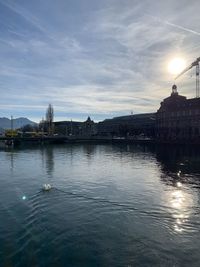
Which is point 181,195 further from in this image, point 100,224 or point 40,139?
point 40,139

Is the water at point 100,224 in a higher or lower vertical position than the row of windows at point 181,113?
lower

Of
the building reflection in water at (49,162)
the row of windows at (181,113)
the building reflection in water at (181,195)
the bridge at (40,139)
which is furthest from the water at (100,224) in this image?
the row of windows at (181,113)

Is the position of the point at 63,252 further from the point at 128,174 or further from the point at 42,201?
the point at 128,174

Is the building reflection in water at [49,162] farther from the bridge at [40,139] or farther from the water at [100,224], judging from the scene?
the bridge at [40,139]

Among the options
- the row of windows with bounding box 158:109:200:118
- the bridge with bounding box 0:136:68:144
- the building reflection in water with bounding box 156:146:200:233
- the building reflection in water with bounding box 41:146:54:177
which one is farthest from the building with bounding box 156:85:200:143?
the building reflection in water with bounding box 156:146:200:233

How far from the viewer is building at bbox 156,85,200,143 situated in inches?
6737

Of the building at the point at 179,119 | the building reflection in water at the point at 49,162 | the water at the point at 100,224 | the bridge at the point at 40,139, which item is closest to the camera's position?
the water at the point at 100,224

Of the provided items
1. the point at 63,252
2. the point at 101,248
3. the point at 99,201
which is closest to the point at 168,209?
the point at 99,201

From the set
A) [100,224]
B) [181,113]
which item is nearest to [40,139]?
[181,113]

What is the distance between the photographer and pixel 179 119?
184 metres

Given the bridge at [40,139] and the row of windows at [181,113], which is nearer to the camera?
the bridge at [40,139]

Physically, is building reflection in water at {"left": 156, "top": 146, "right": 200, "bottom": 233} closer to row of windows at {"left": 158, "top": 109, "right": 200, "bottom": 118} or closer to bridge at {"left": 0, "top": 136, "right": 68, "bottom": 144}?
row of windows at {"left": 158, "top": 109, "right": 200, "bottom": 118}

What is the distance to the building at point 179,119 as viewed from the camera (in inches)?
6737

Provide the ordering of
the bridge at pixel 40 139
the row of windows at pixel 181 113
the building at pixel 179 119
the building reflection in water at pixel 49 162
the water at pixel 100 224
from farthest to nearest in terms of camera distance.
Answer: the row of windows at pixel 181 113 → the building at pixel 179 119 → the bridge at pixel 40 139 → the building reflection in water at pixel 49 162 → the water at pixel 100 224
